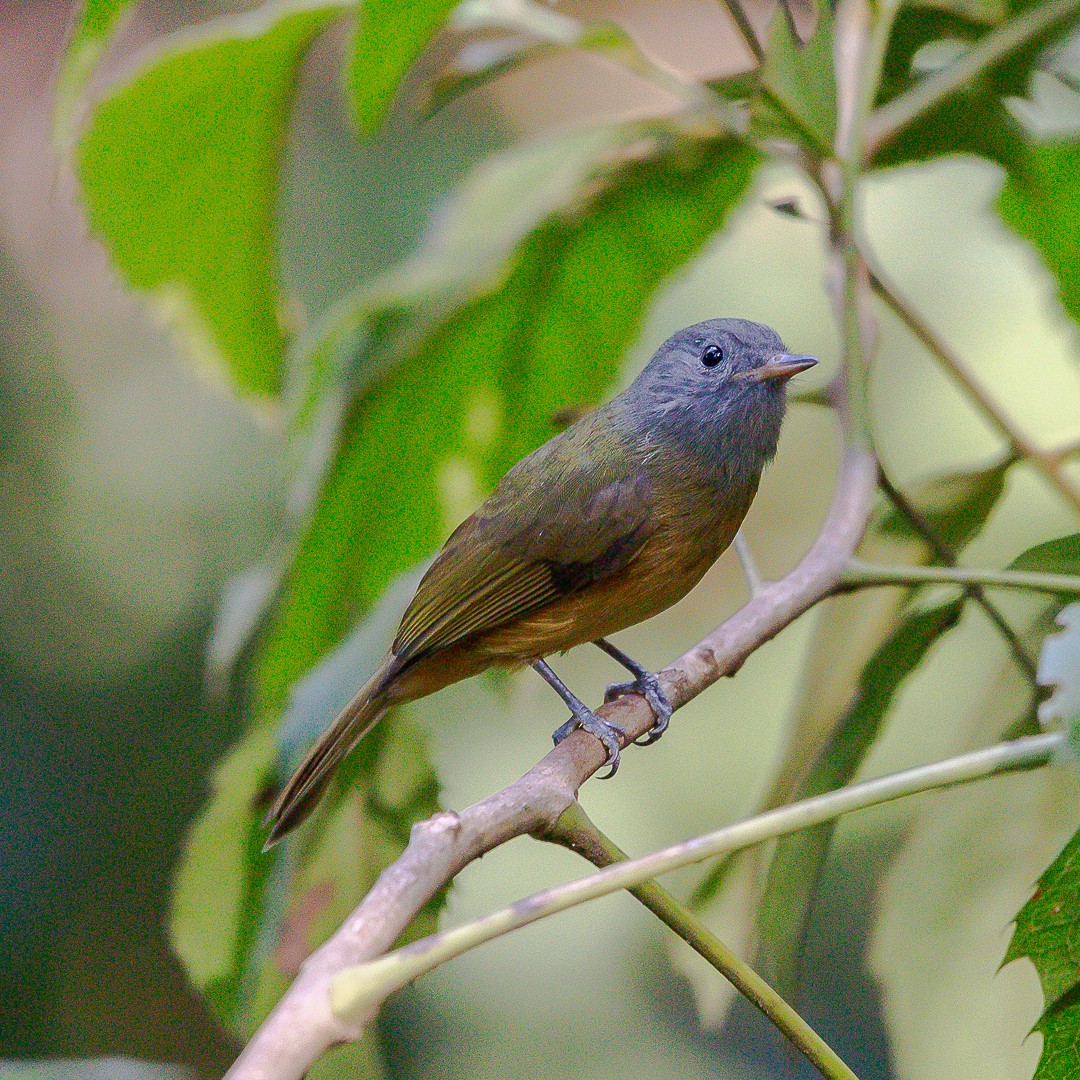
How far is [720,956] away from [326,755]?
2.96 ft

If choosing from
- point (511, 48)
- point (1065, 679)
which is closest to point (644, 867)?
point (1065, 679)

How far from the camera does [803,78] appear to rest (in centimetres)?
158

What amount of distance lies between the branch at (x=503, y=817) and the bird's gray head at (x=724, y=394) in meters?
0.37

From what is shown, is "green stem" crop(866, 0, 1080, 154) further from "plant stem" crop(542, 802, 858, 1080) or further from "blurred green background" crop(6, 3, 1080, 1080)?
"plant stem" crop(542, 802, 858, 1080)

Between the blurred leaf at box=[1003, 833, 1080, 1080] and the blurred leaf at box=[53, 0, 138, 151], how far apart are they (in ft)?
4.66

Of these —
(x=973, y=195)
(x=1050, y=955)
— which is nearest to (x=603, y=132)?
(x=973, y=195)

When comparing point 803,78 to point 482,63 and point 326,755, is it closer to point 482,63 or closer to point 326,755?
point 482,63

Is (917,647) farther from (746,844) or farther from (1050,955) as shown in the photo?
(746,844)

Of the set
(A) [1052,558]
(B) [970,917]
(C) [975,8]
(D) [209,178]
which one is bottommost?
(B) [970,917]

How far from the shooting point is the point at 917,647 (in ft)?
5.67

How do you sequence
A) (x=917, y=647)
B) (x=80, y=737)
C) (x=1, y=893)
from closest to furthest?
(x=917, y=647) < (x=1, y=893) < (x=80, y=737)

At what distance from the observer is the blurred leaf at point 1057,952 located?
47.1 inches

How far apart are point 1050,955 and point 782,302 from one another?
77.9 inches

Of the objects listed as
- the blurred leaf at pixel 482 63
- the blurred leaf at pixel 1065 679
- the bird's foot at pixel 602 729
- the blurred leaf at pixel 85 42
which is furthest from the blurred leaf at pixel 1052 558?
the blurred leaf at pixel 85 42
